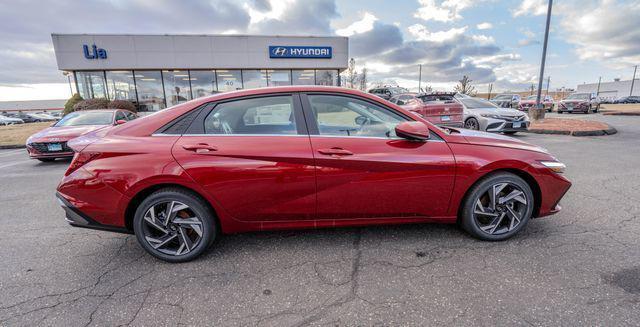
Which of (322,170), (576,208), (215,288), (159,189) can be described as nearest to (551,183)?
(576,208)

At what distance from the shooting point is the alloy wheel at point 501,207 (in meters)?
2.85

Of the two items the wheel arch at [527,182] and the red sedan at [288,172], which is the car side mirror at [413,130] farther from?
the wheel arch at [527,182]

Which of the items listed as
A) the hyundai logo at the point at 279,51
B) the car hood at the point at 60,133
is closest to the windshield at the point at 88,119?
the car hood at the point at 60,133

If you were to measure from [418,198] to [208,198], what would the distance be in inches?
73.5

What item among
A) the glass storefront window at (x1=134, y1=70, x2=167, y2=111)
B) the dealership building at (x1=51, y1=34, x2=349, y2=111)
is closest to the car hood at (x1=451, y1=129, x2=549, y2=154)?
the dealership building at (x1=51, y1=34, x2=349, y2=111)

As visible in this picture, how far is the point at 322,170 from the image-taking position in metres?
2.58

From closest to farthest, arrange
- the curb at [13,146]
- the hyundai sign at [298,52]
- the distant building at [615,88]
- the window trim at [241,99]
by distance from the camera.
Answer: the window trim at [241,99] < the curb at [13,146] < the hyundai sign at [298,52] < the distant building at [615,88]

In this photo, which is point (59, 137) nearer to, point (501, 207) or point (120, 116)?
point (120, 116)

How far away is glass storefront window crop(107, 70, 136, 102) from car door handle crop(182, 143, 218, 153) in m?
20.3

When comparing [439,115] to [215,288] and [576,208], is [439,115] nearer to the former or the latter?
[576,208]

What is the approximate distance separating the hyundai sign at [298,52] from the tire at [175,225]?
1908cm

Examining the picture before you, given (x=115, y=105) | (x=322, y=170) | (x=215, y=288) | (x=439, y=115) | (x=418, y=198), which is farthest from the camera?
(x=115, y=105)

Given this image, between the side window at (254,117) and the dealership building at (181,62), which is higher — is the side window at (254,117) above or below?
below

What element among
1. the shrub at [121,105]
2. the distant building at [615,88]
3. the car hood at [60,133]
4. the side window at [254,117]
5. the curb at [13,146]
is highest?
the distant building at [615,88]
